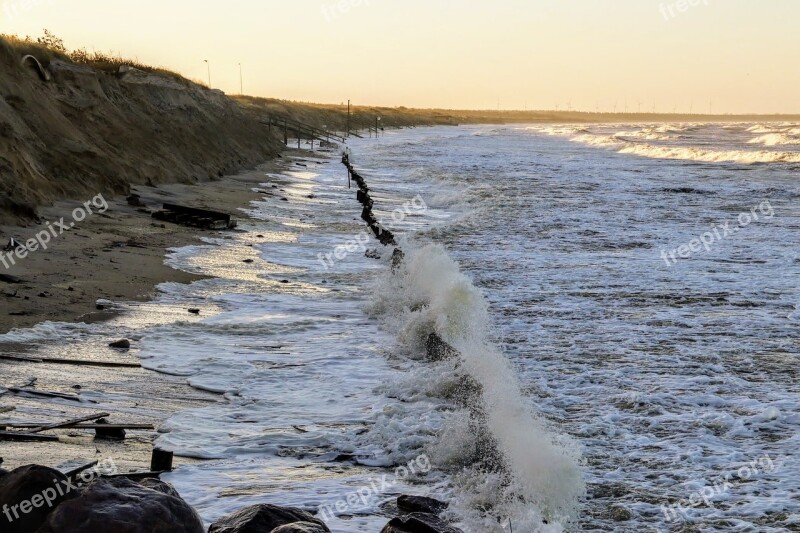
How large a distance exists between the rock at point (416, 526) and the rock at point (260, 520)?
1.59 feet

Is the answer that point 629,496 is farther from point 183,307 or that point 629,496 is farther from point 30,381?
point 183,307

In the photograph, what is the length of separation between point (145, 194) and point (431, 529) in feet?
64.2

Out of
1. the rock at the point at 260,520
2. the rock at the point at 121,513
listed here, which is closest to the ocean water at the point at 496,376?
the rock at the point at 260,520

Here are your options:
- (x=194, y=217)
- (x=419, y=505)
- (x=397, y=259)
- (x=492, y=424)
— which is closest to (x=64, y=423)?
(x=419, y=505)

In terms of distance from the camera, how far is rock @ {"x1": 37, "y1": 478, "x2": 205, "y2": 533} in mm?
4051

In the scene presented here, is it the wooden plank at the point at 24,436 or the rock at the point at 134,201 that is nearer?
the wooden plank at the point at 24,436

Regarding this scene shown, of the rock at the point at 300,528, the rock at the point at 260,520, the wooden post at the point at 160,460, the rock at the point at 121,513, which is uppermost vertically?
the rock at the point at 121,513

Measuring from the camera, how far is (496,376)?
848 cm

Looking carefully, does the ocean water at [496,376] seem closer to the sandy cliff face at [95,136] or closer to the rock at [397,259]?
the rock at [397,259]

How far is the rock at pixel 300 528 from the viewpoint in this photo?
4363 millimetres

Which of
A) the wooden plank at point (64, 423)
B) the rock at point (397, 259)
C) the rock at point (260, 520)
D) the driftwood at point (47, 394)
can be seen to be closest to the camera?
the rock at point (260, 520)

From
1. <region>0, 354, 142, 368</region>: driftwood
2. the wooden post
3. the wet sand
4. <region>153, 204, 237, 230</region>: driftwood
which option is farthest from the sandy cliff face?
the wooden post

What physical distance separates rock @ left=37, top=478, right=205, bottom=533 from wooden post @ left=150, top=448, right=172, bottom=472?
1.54m

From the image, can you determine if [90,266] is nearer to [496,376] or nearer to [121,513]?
[496,376]
